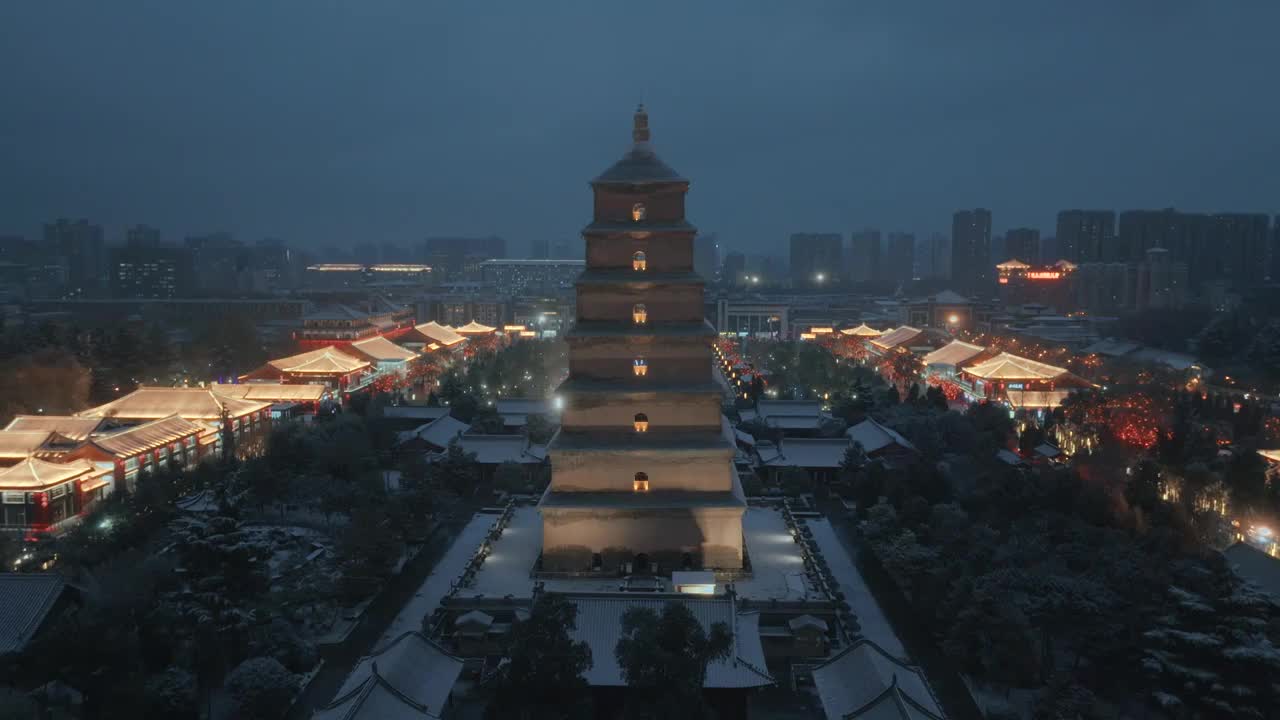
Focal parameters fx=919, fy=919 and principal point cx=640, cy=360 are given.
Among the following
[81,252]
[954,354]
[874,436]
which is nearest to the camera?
[874,436]

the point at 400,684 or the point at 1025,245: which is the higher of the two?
the point at 1025,245

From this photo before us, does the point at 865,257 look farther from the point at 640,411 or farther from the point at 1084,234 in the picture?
the point at 640,411

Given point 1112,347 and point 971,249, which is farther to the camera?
point 971,249

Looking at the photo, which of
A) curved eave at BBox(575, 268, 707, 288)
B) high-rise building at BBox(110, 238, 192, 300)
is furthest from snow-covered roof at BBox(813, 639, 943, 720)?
high-rise building at BBox(110, 238, 192, 300)

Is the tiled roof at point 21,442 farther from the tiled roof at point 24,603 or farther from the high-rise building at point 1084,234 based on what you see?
the high-rise building at point 1084,234

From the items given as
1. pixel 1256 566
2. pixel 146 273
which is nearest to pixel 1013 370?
pixel 1256 566

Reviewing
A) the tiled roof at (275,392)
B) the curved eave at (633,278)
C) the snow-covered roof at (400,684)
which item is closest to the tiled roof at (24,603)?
the snow-covered roof at (400,684)
